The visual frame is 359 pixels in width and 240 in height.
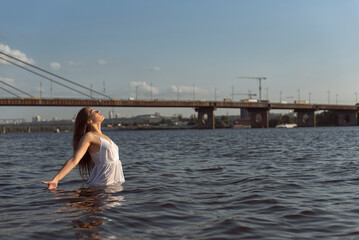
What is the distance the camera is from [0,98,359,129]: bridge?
284 ft

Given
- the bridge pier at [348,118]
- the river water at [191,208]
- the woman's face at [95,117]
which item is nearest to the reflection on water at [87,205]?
the river water at [191,208]

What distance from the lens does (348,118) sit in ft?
482

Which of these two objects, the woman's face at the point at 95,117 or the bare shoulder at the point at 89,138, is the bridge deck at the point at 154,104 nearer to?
the woman's face at the point at 95,117

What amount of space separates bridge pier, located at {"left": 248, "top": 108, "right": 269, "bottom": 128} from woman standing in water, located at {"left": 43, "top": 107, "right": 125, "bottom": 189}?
12343 centimetres

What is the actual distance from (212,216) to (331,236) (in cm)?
155

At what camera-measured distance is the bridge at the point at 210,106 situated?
284 feet

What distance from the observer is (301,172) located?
31.4 ft

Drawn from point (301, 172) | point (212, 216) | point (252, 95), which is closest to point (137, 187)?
point (212, 216)

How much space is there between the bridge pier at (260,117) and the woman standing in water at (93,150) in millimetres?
123426

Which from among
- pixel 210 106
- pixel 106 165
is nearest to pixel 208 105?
pixel 210 106

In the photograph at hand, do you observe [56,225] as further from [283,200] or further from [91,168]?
[283,200]

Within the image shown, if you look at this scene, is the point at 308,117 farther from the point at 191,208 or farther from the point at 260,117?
the point at 191,208

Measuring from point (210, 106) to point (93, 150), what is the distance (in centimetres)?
10583

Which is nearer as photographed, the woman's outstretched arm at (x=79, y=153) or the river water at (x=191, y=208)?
the river water at (x=191, y=208)
